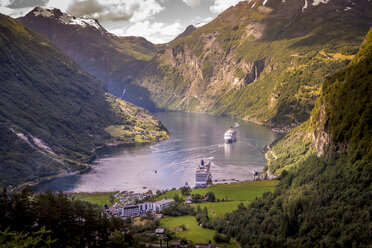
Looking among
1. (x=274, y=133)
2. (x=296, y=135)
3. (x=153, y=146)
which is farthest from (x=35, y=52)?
(x=296, y=135)

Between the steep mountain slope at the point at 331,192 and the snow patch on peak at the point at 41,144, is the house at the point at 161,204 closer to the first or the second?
the steep mountain slope at the point at 331,192

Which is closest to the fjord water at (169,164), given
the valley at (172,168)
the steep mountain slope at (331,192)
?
the valley at (172,168)

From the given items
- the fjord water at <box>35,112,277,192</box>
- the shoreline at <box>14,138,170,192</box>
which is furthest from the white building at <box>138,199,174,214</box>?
the shoreline at <box>14,138,170,192</box>

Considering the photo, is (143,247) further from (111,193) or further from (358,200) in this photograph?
(111,193)

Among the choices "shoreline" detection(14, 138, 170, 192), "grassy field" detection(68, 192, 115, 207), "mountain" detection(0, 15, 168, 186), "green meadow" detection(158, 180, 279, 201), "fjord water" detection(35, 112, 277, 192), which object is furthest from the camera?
"mountain" detection(0, 15, 168, 186)

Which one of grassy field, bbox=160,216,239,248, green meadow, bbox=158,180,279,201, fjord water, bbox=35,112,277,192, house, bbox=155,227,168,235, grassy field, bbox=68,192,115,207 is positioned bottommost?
grassy field, bbox=160,216,239,248

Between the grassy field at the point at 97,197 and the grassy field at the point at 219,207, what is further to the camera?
the grassy field at the point at 97,197

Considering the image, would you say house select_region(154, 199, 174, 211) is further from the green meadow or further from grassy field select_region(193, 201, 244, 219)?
grassy field select_region(193, 201, 244, 219)
